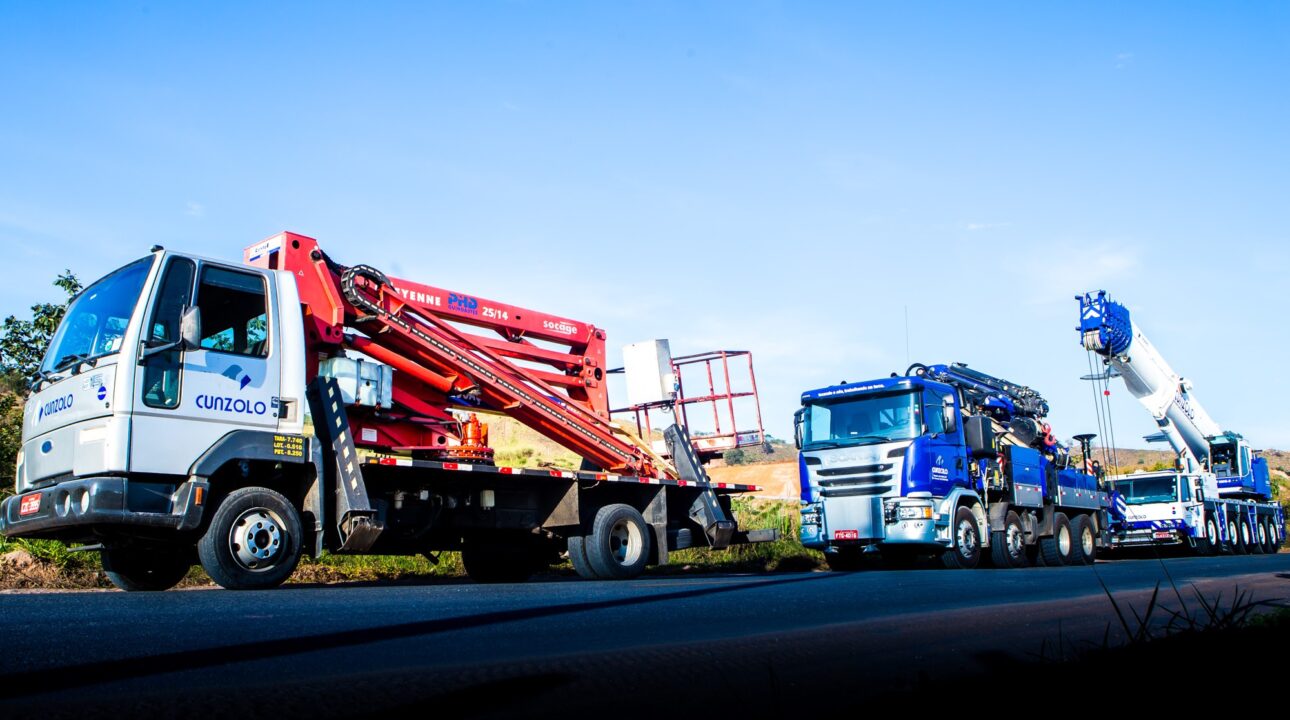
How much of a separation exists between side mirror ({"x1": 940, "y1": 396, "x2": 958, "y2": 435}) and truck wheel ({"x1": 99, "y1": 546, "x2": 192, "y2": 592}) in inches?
417

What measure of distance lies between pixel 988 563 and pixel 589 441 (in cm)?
814

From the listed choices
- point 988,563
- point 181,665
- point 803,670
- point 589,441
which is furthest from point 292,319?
point 988,563

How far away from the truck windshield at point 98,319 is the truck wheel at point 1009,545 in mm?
13028

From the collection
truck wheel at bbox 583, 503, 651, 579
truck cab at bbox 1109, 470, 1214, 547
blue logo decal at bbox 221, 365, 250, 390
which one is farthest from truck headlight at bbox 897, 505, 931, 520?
truck cab at bbox 1109, 470, 1214, 547

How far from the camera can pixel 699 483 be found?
1373cm

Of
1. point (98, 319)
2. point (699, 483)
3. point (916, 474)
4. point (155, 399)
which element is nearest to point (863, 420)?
point (916, 474)

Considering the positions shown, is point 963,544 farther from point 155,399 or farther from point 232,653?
point 232,653

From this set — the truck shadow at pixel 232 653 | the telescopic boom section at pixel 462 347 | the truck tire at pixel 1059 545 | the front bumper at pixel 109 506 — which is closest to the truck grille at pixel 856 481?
the telescopic boom section at pixel 462 347

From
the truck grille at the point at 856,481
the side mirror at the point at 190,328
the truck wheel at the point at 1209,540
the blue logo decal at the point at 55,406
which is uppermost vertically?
the side mirror at the point at 190,328

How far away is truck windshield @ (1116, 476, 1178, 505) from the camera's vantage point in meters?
24.5

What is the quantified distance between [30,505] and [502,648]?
6164 millimetres

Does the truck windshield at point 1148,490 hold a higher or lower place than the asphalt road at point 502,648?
higher

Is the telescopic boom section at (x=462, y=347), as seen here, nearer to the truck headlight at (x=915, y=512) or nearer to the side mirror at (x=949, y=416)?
the truck headlight at (x=915, y=512)

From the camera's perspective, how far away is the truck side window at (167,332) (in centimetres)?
861
